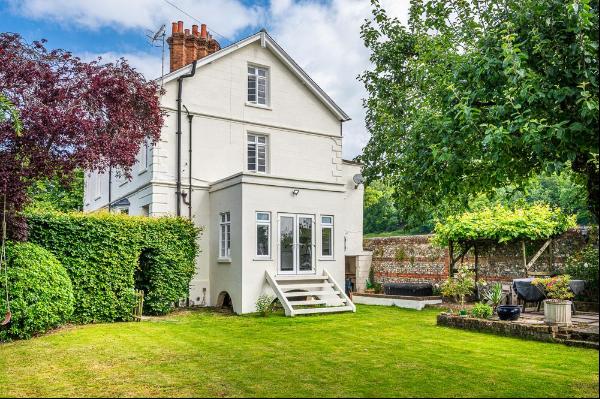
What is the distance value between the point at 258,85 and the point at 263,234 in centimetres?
642

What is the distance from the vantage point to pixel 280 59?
19.1 metres

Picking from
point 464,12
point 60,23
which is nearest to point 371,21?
point 464,12

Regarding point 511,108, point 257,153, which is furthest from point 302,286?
point 511,108

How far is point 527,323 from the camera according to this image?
1070 cm

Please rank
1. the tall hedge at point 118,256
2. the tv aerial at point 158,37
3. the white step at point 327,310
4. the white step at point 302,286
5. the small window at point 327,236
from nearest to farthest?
the tall hedge at point 118,256 < the white step at point 327,310 < the white step at point 302,286 < the small window at point 327,236 < the tv aerial at point 158,37

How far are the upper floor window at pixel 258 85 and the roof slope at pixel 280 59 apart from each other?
0.86 metres

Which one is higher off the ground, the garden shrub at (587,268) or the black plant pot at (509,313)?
the garden shrub at (587,268)

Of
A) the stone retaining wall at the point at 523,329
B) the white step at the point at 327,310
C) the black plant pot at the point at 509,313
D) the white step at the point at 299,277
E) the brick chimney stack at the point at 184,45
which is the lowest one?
the white step at the point at 327,310

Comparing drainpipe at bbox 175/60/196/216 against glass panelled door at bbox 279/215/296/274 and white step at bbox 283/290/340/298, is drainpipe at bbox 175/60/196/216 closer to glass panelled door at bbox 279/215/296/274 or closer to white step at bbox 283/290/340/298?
glass panelled door at bbox 279/215/296/274

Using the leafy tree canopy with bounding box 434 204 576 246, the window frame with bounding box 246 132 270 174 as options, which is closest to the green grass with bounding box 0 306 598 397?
the leafy tree canopy with bounding box 434 204 576 246

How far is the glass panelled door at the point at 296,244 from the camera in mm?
15672

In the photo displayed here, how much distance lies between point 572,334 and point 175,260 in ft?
33.0

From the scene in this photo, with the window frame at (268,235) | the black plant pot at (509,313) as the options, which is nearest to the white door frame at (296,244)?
the window frame at (268,235)

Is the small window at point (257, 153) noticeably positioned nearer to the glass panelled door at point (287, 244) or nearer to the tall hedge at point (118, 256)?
the glass panelled door at point (287, 244)
